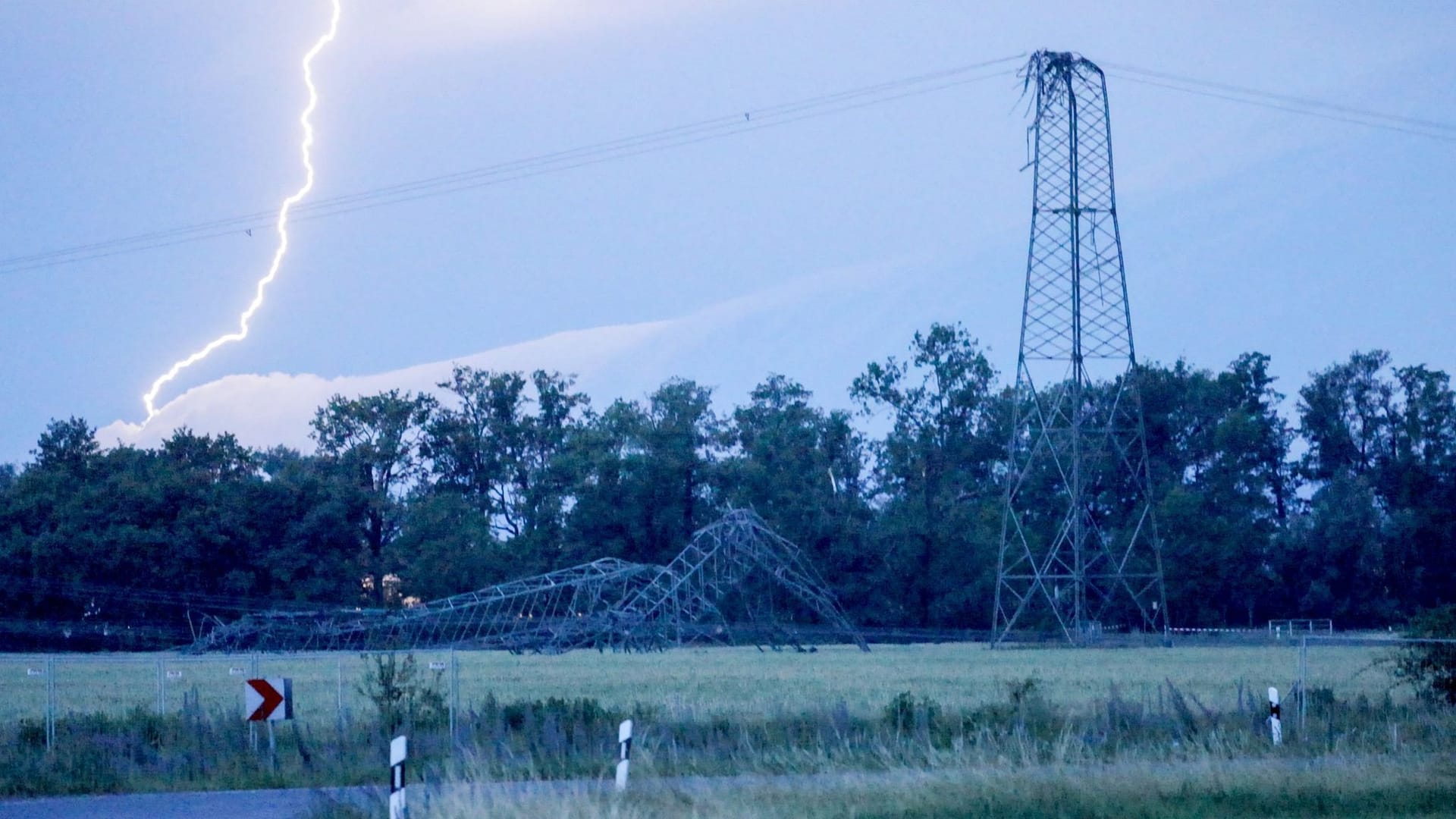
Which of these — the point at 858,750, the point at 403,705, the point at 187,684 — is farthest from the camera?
the point at 187,684

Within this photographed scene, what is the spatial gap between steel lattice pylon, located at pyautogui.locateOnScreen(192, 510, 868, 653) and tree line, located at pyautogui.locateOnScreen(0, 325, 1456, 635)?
41.9ft

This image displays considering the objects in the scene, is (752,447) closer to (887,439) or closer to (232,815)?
(887,439)

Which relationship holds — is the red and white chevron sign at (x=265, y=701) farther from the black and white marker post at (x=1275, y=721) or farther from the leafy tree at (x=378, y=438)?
the leafy tree at (x=378, y=438)

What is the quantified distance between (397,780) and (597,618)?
181 feet

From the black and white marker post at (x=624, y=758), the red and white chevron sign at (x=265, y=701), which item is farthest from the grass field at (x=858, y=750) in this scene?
the red and white chevron sign at (x=265, y=701)

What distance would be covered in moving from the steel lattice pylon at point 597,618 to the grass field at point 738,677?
126 inches

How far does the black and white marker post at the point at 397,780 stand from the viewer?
1314 cm

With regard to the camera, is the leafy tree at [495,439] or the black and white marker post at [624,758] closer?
the black and white marker post at [624,758]

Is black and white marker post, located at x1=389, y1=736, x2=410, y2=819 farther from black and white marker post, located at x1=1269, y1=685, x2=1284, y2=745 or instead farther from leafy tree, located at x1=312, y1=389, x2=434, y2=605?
leafy tree, located at x1=312, y1=389, x2=434, y2=605

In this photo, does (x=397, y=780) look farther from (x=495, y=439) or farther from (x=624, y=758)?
(x=495, y=439)

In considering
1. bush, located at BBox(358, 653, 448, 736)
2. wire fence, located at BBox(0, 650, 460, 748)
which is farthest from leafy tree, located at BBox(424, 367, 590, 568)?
bush, located at BBox(358, 653, 448, 736)

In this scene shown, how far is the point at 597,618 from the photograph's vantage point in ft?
223

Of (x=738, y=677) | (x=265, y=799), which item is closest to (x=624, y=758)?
(x=265, y=799)

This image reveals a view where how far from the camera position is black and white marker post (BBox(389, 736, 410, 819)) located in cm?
1314
